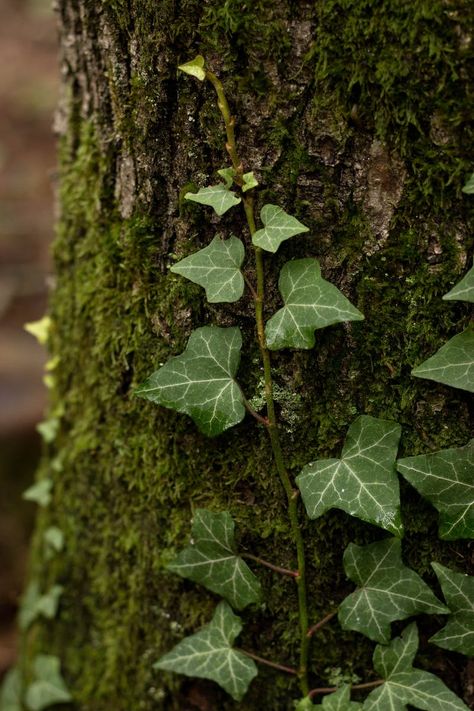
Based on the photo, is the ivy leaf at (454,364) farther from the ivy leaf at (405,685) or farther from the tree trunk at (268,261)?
the ivy leaf at (405,685)

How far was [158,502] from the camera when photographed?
1.40m

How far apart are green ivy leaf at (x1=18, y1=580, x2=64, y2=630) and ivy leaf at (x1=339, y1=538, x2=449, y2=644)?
0.92 meters

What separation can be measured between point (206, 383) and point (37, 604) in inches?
41.9

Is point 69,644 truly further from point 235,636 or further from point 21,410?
point 21,410

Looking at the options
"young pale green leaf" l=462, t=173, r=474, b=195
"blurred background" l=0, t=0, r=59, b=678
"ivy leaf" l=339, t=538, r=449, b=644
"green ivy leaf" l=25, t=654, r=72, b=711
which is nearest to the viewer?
"young pale green leaf" l=462, t=173, r=474, b=195

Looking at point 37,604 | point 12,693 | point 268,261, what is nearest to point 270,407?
point 268,261

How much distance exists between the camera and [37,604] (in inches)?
71.6

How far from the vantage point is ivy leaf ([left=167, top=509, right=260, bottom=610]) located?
4.00 feet

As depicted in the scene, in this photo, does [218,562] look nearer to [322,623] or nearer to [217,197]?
[322,623]

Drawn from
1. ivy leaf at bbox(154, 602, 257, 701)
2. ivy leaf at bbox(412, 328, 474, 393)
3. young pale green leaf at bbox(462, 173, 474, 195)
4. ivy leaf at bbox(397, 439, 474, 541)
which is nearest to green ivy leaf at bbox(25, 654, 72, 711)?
ivy leaf at bbox(154, 602, 257, 701)

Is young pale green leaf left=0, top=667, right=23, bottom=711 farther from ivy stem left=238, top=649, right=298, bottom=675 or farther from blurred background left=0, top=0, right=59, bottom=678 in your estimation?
ivy stem left=238, top=649, right=298, bottom=675

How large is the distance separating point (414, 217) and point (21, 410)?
2446 mm

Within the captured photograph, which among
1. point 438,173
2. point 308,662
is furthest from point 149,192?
point 308,662

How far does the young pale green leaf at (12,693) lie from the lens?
188 cm
